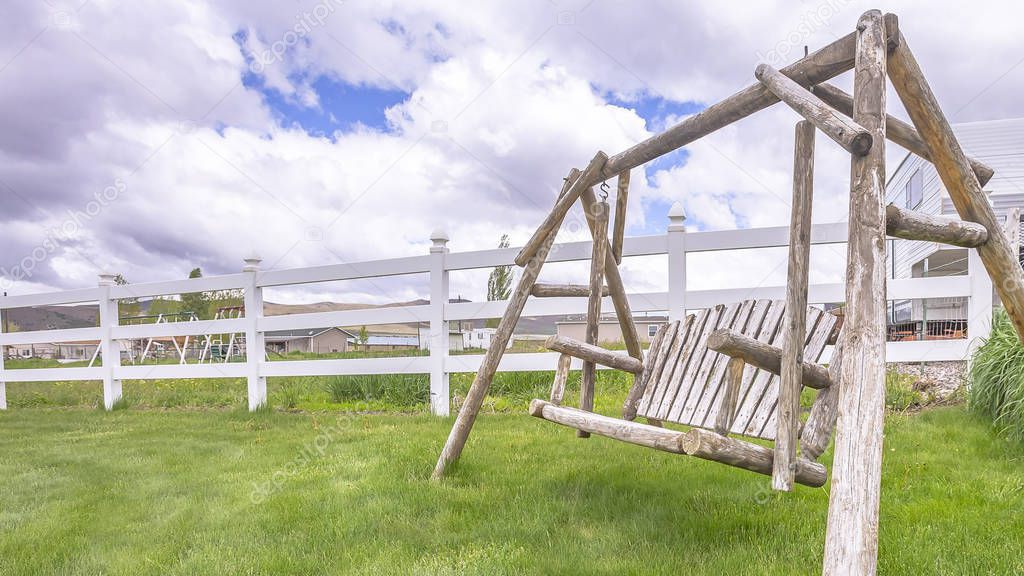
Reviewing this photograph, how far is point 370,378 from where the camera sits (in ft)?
22.1

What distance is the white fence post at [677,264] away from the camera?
189 inches

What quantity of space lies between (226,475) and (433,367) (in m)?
2.17

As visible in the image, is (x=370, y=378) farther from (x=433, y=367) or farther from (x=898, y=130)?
(x=898, y=130)

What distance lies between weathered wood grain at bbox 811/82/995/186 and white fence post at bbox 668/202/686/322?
7.88 ft

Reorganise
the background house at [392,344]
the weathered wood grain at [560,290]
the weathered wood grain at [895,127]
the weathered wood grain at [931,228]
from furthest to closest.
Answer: the background house at [392,344] < the weathered wood grain at [560,290] < the weathered wood grain at [895,127] < the weathered wood grain at [931,228]

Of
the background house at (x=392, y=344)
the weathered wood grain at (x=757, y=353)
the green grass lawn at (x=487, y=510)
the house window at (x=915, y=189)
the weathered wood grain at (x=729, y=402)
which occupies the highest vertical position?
the house window at (x=915, y=189)

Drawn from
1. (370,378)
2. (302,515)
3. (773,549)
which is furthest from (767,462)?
(370,378)

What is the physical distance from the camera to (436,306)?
5598mm

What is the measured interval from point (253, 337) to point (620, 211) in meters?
4.70

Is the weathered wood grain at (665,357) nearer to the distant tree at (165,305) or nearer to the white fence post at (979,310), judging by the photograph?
the white fence post at (979,310)

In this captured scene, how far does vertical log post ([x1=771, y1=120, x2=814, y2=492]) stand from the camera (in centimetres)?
194

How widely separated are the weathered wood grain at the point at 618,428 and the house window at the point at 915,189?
14710 mm

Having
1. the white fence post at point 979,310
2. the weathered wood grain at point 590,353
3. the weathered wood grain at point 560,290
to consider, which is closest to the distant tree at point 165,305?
the weathered wood grain at point 560,290

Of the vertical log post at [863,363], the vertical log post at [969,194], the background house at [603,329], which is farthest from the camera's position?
the background house at [603,329]
